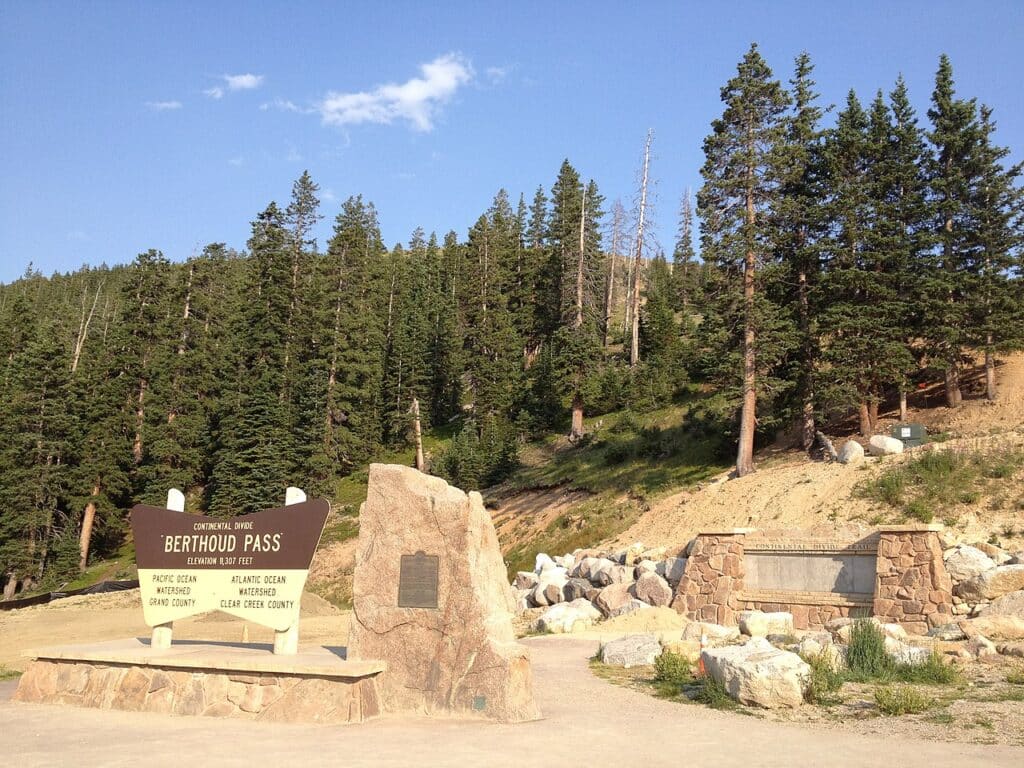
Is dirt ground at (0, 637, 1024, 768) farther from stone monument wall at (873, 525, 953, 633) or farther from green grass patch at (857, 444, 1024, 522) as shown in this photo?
green grass patch at (857, 444, 1024, 522)

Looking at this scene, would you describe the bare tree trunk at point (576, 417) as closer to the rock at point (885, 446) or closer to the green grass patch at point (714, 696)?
the rock at point (885, 446)

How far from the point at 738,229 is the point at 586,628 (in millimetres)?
18087

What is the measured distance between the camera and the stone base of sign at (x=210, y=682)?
807 cm

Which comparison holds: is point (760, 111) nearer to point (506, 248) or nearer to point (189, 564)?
point (189, 564)

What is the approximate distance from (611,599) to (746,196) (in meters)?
18.4

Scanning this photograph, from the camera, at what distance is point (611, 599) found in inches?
734

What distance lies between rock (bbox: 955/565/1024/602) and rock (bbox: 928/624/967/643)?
147 cm

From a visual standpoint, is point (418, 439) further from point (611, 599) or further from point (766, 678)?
point (766, 678)

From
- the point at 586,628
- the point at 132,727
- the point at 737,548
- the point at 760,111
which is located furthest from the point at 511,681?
the point at 760,111

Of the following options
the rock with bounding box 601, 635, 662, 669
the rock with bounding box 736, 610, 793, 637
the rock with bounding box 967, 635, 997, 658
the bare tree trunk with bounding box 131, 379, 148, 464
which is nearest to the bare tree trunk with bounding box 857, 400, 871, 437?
the rock with bounding box 736, 610, 793, 637

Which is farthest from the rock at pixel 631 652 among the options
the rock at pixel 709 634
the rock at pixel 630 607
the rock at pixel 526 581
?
the rock at pixel 526 581

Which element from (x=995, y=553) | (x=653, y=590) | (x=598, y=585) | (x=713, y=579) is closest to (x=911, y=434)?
(x=995, y=553)

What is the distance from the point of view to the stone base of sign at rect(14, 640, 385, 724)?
807 cm

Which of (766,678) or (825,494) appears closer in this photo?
(766,678)
